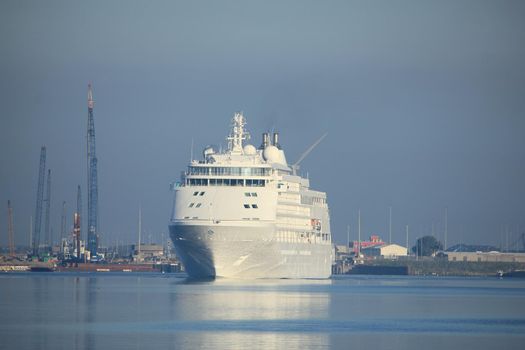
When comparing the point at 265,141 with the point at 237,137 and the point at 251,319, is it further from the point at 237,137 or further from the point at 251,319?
the point at 251,319

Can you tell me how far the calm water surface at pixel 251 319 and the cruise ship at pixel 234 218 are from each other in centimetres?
620

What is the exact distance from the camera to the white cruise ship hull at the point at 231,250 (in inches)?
4134

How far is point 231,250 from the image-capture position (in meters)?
106

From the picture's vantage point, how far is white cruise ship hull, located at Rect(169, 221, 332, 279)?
344 feet

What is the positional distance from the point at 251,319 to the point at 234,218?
126 feet

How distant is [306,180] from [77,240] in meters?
75.3

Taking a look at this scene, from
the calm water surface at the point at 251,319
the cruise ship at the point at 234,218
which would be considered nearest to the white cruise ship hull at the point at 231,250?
the cruise ship at the point at 234,218

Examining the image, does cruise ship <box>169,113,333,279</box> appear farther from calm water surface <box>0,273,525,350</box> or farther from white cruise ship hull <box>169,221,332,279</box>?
calm water surface <box>0,273,525,350</box>

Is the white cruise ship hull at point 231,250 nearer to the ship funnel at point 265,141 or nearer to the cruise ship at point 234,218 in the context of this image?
the cruise ship at point 234,218

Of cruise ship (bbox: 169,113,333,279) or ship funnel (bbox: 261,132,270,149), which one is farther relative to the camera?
ship funnel (bbox: 261,132,270,149)

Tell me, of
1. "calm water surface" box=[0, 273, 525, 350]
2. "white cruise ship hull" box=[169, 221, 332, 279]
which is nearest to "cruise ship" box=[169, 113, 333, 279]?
"white cruise ship hull" box=[169, 221, 332, 279]

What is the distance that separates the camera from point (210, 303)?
79062 mm

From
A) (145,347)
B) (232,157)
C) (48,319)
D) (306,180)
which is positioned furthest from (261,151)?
(145,347)

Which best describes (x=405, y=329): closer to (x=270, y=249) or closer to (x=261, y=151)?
(x=270, y=249)
